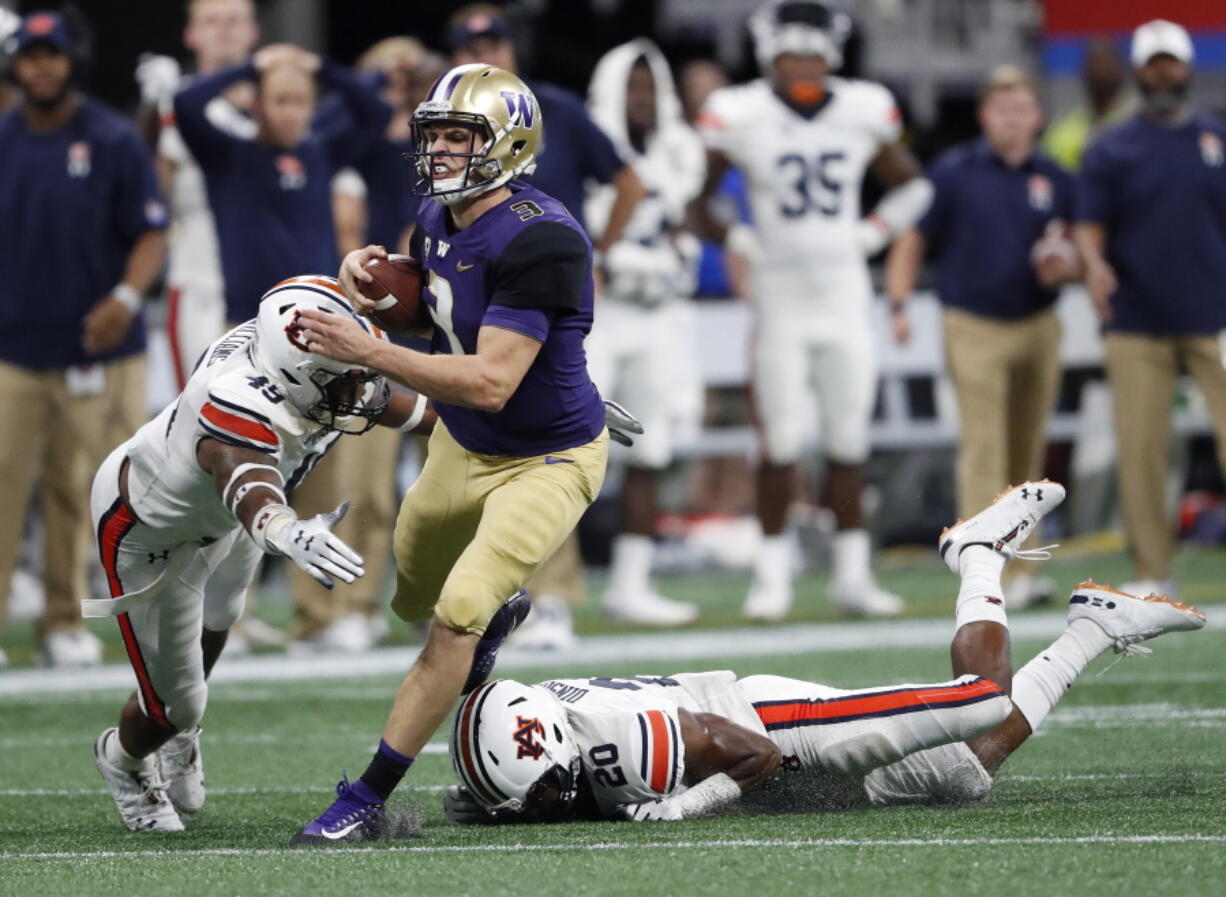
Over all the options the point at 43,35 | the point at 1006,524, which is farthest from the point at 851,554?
the point at 1006,524

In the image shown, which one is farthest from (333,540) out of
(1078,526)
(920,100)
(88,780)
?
(920,100)

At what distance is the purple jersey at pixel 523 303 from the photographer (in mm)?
5035

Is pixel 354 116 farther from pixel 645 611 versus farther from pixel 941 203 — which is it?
pixel 941 203

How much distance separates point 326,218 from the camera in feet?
29.8

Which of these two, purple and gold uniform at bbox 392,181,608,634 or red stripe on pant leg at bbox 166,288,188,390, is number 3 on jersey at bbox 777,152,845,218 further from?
purple and gold uniform at bbox 392,181,608,634

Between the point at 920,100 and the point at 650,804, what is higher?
the point at 920,100

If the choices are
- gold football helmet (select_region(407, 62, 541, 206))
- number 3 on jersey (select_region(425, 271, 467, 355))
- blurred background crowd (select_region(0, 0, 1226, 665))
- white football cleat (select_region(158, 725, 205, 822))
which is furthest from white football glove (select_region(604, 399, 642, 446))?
blurred background crowd (select_region(0, 0, 1226, 665))

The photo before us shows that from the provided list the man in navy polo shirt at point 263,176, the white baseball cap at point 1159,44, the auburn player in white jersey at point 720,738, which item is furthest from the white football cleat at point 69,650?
the white baseball cap at point 1159,44

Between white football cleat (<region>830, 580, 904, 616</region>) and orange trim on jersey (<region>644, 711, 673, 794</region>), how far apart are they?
5.09m

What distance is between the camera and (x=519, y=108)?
5297 millimetres

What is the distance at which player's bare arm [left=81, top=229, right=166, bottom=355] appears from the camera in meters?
8.76

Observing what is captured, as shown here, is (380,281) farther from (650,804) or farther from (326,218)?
(326,218)

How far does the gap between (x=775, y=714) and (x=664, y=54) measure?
38.5ft

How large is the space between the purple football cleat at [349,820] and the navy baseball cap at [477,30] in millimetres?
4801
